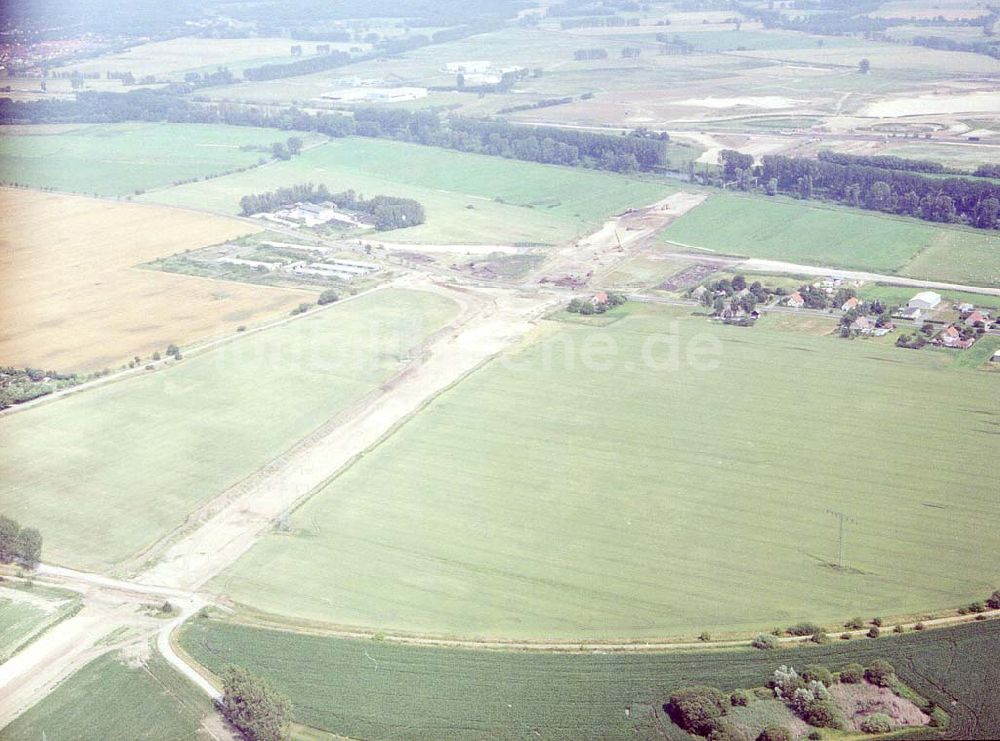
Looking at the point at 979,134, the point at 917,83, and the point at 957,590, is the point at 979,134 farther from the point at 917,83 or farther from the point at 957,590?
the point at 957,590

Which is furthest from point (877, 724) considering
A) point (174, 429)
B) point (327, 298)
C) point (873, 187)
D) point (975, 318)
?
point (873, 187)

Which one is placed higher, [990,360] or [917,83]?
[917,83]

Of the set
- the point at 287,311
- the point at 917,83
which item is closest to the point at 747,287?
the point at 287,311

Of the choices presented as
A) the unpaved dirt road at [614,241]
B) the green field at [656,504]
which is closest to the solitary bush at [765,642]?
the green field at [656,504]

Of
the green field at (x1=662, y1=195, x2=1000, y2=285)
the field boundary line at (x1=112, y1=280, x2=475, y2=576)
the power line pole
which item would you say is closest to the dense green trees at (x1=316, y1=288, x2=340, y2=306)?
the field boundary line at (x1=112, y1=280, x2=475, y2=576)

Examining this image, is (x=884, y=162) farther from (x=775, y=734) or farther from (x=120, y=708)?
(x=120, y=708)
